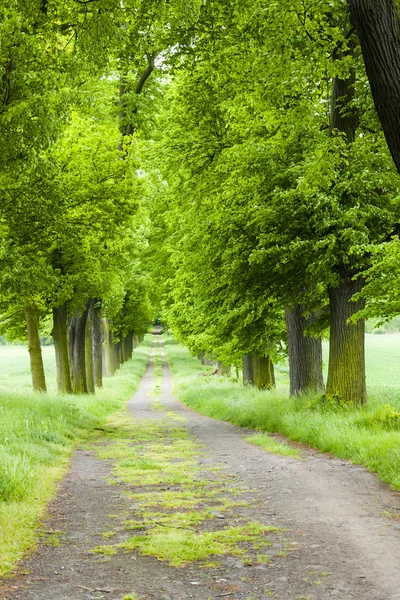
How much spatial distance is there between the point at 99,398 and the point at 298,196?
→ 42.4 feet

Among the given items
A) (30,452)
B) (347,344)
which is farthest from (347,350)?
(30,452)

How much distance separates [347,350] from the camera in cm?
1377

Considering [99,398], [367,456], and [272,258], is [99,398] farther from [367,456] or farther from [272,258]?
[367,456]

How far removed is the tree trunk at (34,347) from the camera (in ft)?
62.6

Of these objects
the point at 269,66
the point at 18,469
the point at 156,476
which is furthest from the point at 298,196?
the point at 18,469

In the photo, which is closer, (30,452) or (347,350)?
(30,452)

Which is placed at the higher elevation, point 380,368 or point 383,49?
point 383,49

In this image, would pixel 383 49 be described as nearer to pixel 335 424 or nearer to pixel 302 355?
pixel 335 424

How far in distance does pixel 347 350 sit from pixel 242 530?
26.4 feet

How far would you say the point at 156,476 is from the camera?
9305 mm

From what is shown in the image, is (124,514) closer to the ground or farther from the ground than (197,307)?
closer to the ground

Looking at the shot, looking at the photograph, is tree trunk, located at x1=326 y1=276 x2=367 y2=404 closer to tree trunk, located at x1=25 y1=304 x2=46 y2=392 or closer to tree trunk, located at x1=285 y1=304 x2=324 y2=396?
tree trunk, located at x1=285 y1=304 x2=324 y2=396

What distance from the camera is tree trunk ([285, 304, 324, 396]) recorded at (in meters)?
17.0

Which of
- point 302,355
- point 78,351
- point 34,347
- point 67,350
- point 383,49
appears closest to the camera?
point 383,49
